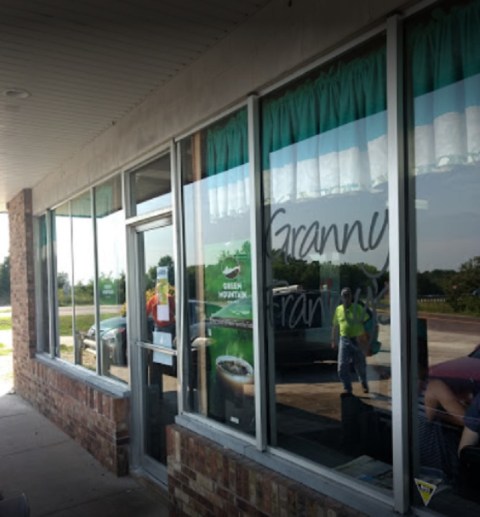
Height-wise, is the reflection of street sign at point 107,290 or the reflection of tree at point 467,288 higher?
the reflection of tree at point 467,288

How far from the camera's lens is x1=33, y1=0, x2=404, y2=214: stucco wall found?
2.88 m

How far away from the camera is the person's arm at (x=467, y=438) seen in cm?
244

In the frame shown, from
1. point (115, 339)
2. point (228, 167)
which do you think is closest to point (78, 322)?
point (115, 339)

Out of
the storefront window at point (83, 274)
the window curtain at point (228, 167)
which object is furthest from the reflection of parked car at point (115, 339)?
the window curtain at point (228, 167)

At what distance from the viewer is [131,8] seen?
3.25 m

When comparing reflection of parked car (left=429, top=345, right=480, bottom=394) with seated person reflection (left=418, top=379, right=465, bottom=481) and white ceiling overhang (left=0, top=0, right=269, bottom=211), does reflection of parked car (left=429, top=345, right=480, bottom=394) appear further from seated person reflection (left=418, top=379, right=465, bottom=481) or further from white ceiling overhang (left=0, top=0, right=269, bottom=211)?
white ceiling overhang (left=0, top=0, right=269, bottom=211)

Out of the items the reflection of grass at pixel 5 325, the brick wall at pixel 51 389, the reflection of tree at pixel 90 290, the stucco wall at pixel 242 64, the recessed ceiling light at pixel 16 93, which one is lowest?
the reflection of grass at pixel 5 325

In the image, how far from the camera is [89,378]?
253 inches

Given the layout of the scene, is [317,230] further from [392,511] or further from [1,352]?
[1,352]

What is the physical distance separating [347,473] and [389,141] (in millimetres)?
1742

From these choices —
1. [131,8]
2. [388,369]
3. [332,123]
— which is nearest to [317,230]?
[332,123]

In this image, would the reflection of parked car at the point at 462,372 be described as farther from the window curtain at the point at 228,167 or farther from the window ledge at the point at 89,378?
the window ledge at the point at 89,378

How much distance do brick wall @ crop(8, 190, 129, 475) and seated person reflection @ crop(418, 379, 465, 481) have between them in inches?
141

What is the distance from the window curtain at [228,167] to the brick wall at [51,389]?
2.52 meters
